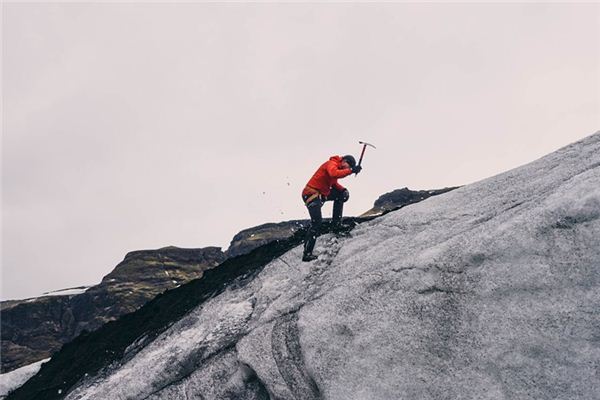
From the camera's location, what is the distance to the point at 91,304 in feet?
319

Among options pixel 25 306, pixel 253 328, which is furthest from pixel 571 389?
pixel 25 306

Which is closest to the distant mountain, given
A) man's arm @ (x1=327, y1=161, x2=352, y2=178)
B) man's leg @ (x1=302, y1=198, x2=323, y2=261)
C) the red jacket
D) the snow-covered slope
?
the red jacket

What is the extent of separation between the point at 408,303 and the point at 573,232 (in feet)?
14.4

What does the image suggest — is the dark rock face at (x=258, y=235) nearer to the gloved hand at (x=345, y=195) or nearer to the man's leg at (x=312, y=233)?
the gloved hand at (x=345, y=195)

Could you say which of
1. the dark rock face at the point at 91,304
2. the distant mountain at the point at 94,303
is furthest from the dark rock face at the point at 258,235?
the dark rock face at the point at 91,304

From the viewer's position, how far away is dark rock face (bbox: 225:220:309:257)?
136 metres

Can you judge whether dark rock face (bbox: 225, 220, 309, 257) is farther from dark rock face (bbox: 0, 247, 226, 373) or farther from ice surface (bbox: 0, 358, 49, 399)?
ice surface (bbox: 0, 358, 49, 399)

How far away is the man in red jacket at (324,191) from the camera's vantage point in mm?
18016

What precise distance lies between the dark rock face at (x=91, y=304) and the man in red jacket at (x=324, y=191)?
7208cm

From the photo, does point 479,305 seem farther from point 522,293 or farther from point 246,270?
point 246,270

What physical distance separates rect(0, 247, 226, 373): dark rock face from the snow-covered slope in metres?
73.5

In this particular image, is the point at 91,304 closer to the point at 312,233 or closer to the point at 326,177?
the point at 312,233

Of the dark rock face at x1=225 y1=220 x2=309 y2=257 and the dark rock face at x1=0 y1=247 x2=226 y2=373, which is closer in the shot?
the dark rock face at x1=0 y1=247 x2=226 y2=373

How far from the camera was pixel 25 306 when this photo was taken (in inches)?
4176
